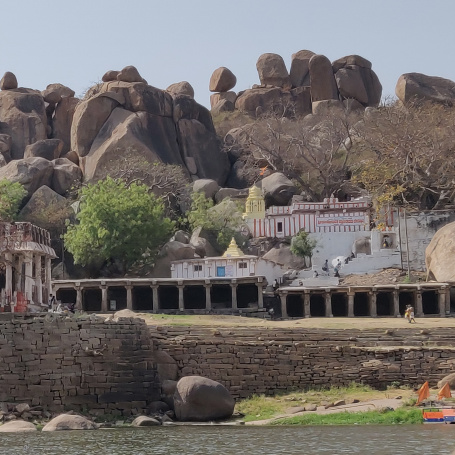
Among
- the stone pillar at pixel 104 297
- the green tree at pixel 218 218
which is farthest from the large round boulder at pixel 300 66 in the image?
the stone pillar at pixel 104 297

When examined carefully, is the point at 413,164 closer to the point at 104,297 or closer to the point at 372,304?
the point at 372,304

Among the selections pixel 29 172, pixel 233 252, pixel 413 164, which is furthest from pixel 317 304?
pixel 29 172

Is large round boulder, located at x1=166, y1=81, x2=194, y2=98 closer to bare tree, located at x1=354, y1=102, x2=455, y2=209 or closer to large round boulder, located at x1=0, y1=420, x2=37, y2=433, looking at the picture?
bare tree, located at x1=354, y1=102, x2=455, y2=209

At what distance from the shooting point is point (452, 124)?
70938 millimetres

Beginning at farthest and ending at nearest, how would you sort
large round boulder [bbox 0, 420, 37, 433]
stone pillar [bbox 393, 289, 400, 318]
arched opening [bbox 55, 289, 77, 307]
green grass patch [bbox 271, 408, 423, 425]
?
arched opening [bbox 55, 289, 77, 307] → stone pillar [bbox 393, 289, 400, 318] → green grass patch [bbox 271, 408, 423, 425] → large round boulder [bbox 0, 420, 37, 433]

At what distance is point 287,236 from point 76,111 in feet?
70.7

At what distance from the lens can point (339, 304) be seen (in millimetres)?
63531

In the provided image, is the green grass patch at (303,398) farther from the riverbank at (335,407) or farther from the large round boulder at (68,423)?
the large round boulder at (68,423)

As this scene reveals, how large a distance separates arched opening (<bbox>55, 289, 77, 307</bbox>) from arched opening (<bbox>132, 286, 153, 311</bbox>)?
3.36 m

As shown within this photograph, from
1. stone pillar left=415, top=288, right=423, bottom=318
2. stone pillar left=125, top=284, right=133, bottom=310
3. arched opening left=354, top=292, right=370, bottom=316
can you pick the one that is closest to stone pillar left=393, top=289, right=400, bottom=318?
stone pillar left=415, top=288, right=423, bottom=318

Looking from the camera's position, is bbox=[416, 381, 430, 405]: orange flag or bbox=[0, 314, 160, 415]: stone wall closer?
bbox=[416, 381, 430, 405]: orange flag

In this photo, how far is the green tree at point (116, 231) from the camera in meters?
64.3

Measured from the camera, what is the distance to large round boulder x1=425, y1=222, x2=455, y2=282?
194ft

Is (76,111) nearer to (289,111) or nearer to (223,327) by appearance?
(289,111)
